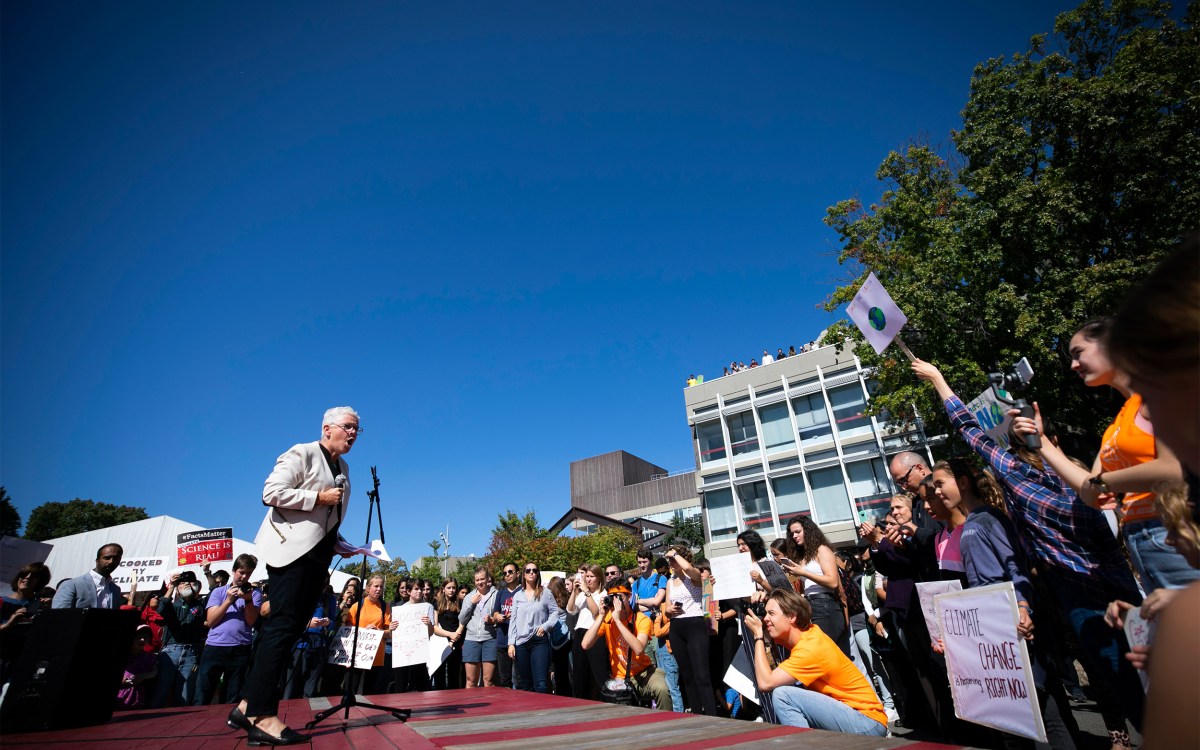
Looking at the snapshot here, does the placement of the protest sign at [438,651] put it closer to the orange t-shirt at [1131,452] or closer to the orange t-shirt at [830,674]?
the orange t-shirt at [830,674]

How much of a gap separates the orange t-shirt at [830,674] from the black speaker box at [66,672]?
493 centimetres

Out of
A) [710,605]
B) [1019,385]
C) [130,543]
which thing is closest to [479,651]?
[710,605]

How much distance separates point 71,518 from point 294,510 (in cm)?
7554

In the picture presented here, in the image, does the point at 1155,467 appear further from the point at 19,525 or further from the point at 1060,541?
the point at 19,525

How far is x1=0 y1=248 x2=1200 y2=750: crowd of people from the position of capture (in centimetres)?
103

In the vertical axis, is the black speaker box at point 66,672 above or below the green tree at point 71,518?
below

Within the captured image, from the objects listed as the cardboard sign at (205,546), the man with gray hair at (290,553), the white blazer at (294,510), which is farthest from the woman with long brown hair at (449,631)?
the cardboard sign at (205,546)

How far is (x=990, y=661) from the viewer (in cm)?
354

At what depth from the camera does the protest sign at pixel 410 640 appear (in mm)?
7289

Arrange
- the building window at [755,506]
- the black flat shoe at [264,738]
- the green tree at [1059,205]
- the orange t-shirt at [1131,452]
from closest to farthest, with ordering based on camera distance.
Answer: the orange t-shirt at [1131,452] → the black flat shoe at [264,738] → the green tree at [1059,205] → the building window at [755,506]

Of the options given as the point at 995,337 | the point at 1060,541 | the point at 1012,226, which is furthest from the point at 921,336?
the point at 1060,541

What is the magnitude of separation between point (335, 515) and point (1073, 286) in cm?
1524

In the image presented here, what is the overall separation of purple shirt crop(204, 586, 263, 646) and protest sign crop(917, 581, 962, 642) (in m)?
7.47

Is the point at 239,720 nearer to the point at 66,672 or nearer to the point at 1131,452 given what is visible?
the point at 66,672
